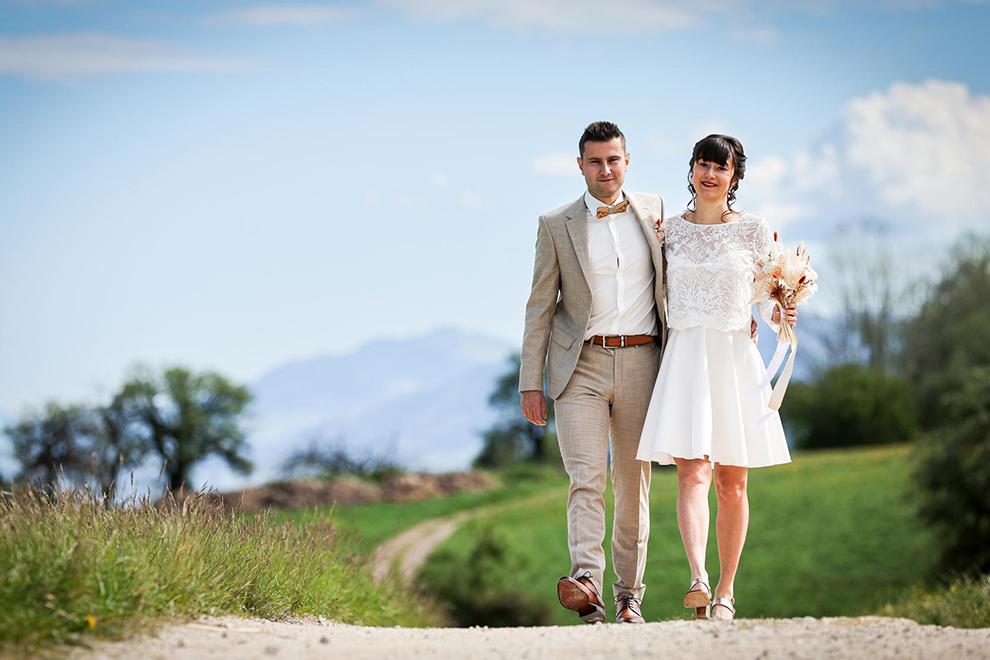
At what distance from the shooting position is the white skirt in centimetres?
699

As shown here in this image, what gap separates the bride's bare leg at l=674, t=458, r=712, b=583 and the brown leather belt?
720 millimetres

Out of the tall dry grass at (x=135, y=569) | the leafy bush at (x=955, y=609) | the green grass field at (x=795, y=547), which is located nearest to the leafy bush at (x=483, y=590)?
the green grass field at (x=795, y=547)

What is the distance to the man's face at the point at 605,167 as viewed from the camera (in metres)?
7.34

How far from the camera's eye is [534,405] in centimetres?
752

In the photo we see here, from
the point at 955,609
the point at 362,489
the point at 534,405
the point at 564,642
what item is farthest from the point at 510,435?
the point at 564,642

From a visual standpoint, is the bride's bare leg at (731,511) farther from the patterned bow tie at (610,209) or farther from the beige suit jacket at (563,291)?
the patterned bow tie at (610,209)

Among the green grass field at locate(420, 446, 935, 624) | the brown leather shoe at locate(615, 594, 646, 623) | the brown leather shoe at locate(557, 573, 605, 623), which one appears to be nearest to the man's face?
the brown leather shoe at locate(557, 573, 605, 623)

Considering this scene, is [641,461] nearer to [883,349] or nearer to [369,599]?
[369,599]

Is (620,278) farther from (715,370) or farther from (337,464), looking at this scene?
(337,464)

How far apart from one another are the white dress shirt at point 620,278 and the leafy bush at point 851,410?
42304 millimetres

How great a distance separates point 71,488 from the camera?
6.71 meters

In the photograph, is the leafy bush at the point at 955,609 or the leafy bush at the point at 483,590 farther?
the leafy bush at the point at 483,590

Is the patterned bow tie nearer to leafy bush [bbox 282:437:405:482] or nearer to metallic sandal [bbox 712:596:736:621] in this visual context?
metallic sandal [bbox 712:596:736:621]

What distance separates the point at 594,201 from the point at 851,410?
4269 centimetres
